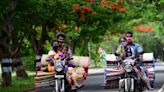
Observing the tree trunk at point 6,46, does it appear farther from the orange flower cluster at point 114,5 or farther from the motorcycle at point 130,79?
the orange flower cluster at point 114,5

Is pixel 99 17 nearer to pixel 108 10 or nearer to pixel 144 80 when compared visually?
pixel 108 10

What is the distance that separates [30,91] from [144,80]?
27.1 ft

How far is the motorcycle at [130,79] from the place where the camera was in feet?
43.8

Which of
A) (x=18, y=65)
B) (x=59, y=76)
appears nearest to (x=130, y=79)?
(x=59, y=76)

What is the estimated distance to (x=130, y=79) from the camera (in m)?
13.5

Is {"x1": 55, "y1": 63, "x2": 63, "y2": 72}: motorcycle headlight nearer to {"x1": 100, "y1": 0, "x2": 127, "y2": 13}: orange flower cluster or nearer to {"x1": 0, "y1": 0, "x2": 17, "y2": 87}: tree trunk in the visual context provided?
{"x1": 0, "y1": 0, "x2": 17, "y2": 87}: tree trunk

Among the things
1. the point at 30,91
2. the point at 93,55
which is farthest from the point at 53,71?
the point at 93,55

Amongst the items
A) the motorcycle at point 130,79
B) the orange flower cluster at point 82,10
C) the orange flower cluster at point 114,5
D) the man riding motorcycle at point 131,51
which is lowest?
the motorcycle at point 130,79

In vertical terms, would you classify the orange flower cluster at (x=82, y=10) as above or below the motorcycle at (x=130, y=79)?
above

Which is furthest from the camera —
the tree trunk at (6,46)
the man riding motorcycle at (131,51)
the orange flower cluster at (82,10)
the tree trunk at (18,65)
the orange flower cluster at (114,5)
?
the orange flower cluster at (114,5)

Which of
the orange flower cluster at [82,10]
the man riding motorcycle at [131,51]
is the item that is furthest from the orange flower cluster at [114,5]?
the man riding motorcycle at [131,51]

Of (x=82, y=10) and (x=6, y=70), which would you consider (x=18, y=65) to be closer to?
(x=82, y=10)

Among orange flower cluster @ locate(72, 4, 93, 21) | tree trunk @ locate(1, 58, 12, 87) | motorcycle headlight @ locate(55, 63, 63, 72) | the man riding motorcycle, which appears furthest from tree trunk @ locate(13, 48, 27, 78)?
motorcycle headlight @ locate(55, 63, 63, 72)

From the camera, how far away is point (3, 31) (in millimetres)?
21906
